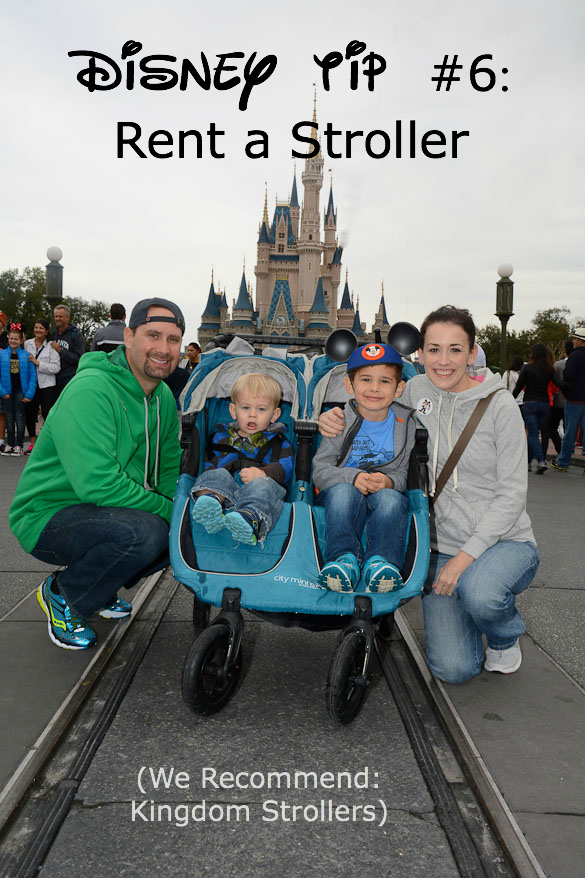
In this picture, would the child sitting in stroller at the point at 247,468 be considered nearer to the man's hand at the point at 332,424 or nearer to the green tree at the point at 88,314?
the man's hand at the point at 332,424

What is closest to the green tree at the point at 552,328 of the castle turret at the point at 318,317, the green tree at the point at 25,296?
the castle turret at the point at 318,317

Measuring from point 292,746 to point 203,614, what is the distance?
121cm

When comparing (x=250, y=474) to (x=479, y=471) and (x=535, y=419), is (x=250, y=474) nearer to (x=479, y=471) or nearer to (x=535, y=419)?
(x=479, y=471)

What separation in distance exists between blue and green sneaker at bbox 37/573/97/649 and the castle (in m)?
97.9

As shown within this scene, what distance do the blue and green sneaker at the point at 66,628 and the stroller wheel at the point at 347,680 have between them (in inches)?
58.6

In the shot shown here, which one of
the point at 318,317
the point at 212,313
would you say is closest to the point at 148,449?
the point at 318,317

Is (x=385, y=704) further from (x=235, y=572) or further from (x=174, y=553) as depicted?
(x=174, y=553)

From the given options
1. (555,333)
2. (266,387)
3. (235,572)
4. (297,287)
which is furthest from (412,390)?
(297,287)

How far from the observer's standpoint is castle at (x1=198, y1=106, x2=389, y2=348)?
10262 cm

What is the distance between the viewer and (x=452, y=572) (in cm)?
340

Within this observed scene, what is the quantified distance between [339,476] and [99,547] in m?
1.25

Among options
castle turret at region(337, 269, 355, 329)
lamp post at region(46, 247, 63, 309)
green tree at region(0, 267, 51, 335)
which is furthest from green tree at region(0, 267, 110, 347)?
lamp post at region(46, 247, 63, 309)

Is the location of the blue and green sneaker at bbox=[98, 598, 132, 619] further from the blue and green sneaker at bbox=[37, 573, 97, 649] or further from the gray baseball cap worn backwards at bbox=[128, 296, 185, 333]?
the gray baseball cap worn backwards at bbox=[128, 296, 185, 333]

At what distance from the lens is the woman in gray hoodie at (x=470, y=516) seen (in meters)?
3.42
